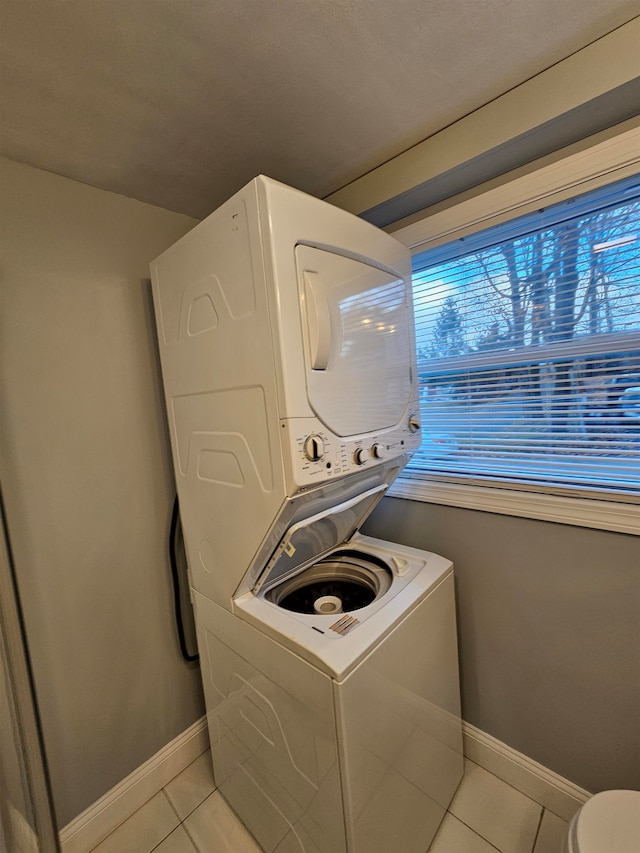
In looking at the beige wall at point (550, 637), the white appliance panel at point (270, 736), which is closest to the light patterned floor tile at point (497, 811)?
the beige wall at point (550, 637)

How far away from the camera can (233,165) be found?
1438 mm

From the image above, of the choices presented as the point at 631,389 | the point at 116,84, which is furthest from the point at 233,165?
the point at 631,389

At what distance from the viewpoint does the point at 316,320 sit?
3.41 feet

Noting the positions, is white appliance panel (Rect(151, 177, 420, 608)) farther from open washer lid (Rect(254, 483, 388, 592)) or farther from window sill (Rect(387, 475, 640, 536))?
window sill (Rect(387, 475, 640, 536))

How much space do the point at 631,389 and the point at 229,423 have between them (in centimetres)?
134

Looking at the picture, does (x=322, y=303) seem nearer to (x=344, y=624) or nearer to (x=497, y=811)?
(x=344, y=624)

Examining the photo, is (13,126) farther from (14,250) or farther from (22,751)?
(22,751)

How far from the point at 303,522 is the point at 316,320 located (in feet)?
2.07

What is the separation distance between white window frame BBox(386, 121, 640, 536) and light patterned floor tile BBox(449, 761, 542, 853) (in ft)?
3.76

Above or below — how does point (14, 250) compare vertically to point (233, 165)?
below

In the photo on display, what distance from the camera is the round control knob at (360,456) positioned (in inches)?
45.9

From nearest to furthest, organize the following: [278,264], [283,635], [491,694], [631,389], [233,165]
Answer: [278,264], [283,635], [631,389], [233,165], [491,694]

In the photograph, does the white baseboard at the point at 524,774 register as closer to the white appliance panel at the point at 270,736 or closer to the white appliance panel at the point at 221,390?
the white appliance panel at the point at 270,736

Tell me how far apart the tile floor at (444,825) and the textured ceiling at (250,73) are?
2.52m
